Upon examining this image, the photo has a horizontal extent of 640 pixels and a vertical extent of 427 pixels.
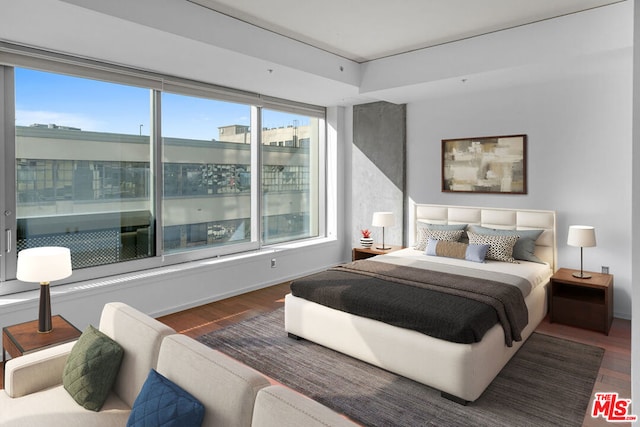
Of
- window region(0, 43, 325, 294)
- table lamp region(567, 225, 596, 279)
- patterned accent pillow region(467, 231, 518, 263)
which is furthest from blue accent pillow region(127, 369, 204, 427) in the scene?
table lamp region(567, 225, 596, 279)

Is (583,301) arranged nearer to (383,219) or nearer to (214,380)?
(383,219)

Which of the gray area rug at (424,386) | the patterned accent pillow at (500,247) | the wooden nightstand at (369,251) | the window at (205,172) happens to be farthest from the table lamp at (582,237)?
the window at (205,172)

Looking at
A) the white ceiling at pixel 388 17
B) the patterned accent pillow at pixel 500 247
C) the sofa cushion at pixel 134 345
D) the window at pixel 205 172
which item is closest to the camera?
the sofa cushion at pixel 134 345

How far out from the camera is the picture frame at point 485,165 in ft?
15.2

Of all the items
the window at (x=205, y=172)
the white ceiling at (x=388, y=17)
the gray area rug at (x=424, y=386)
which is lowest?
the gray area rug at (x=424, y=386)

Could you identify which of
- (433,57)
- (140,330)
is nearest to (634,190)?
(140,330)

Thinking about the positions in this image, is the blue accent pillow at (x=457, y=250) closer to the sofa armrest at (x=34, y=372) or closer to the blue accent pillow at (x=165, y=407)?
the blue accent pillow at (x=165, y=407)

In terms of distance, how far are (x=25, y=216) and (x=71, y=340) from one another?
1.57 m

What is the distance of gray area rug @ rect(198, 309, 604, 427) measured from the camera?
249 cm

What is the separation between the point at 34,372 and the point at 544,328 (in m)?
4.01

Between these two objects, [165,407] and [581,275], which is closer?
[165,407]

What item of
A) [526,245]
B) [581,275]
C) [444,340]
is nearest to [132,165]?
[444,340]

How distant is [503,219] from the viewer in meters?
4.68

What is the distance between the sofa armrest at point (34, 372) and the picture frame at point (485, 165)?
439 cm
